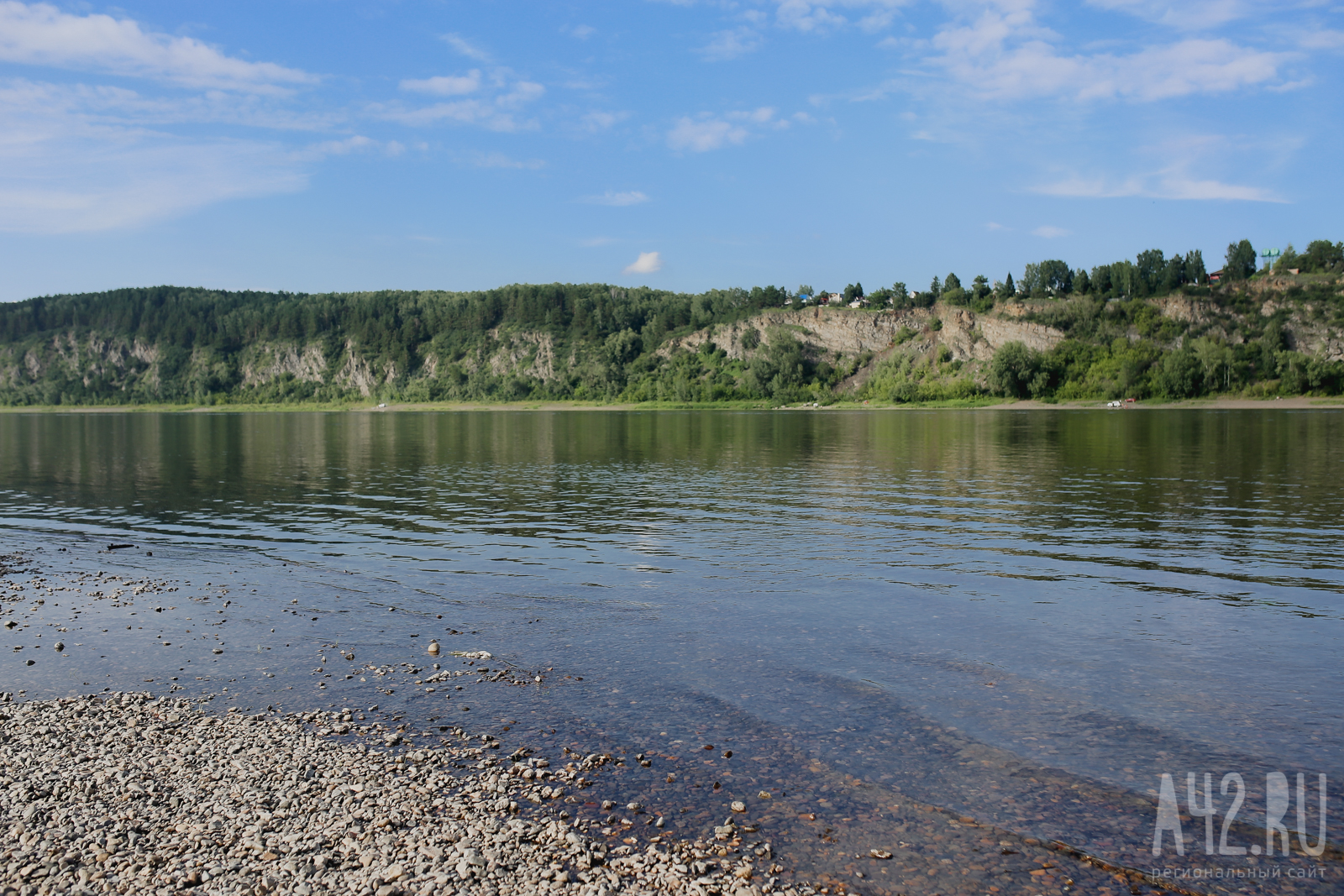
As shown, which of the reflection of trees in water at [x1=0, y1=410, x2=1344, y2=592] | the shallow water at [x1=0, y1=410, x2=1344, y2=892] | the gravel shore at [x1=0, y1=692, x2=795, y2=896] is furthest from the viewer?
the reflection of trees in water at [x1=0, y1=410, x2=1344, y2=592]

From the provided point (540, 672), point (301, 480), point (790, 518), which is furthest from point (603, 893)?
point (301, 480)

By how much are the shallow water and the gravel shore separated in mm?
1004

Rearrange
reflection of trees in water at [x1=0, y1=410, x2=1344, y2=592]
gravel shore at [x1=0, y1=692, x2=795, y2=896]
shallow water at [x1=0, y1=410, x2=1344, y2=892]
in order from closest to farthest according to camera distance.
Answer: gravel shore at [x1=0, y1=692, x2=795, y2=896], shallow water at [x1=0, y1=410, x2=1344, y2=892], reflection of trees in water at [x1=0, y1=410, x2=1344, y2=592]

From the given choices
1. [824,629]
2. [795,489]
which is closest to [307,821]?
[824,629]

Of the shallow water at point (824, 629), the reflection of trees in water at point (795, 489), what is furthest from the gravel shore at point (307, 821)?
the reflection of trees in water at point (795, 489)

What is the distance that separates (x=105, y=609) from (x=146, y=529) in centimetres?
1541

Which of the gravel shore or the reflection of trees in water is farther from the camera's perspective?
the reflection of trees in water

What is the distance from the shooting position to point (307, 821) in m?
9.75

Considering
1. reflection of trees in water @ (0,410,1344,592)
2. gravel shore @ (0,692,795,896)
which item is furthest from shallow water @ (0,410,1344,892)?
gravel shore @ (0,692,795,896)

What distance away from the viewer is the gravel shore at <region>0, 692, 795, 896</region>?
28.2ft

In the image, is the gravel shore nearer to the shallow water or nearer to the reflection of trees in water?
the shallow water

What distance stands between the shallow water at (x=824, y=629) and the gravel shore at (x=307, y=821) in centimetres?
100

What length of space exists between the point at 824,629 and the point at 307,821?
11453 mm

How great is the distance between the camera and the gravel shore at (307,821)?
8.59m
